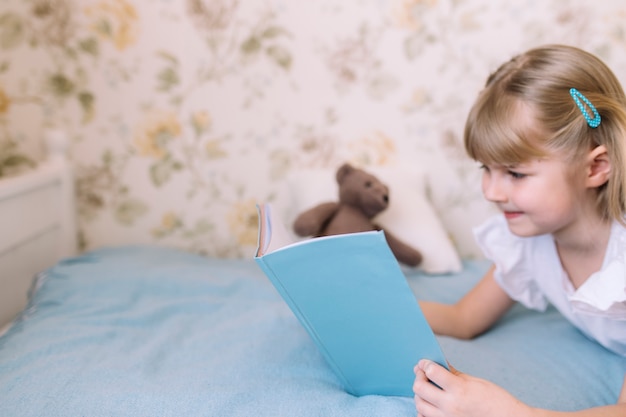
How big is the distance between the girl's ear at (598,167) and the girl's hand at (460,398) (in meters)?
0.37

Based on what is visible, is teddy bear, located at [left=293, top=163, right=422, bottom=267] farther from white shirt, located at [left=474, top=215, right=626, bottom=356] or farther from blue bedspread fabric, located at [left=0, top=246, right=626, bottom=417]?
white shirt, located at [left=474, top=215, right=626, bottom=356]

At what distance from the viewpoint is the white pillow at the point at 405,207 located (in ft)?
4.32

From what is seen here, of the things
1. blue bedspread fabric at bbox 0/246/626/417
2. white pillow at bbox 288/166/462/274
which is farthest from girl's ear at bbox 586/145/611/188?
white pillow at bbox 288/166/462/274

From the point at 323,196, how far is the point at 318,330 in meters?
0.76

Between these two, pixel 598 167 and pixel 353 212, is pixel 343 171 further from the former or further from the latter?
pixel 598 167

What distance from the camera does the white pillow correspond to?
132cm

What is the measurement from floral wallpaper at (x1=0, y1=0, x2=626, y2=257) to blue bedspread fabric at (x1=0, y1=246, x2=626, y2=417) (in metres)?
0.34

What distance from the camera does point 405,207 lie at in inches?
53.9

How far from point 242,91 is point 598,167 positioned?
0.92 metres

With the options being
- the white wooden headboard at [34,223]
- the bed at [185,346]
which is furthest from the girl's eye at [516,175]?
the white wooden headboard at [34,223]

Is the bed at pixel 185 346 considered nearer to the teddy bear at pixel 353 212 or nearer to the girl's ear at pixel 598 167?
the teddy bear at pixel 353 212

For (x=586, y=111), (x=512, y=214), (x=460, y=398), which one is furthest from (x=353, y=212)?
(x=460, y=398)

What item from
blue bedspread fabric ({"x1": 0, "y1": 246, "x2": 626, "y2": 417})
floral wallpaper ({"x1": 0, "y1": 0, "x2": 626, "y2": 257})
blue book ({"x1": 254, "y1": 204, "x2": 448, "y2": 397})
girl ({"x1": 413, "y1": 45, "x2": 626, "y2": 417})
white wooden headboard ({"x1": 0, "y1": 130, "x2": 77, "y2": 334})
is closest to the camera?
blue book ({"x1": 254, "y1": 204, "x2": 448, "y2": 397})

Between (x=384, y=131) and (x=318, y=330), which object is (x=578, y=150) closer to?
(x=318, y=330)
